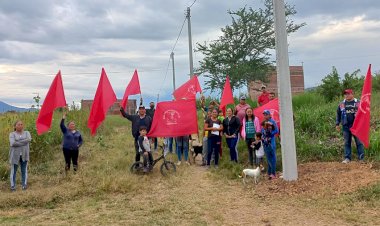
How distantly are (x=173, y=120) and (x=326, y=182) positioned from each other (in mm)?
4126

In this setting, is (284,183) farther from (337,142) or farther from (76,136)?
(76,136)

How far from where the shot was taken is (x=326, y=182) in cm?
845

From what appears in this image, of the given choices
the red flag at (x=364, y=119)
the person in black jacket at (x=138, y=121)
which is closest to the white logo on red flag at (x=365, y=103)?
the red flag at (x=364, y=119)

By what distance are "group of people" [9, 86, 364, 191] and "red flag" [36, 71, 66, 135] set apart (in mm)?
308

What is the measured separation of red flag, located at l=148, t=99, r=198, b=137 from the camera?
10742mm

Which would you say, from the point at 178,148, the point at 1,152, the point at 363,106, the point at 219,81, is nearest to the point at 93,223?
the point at 178,148

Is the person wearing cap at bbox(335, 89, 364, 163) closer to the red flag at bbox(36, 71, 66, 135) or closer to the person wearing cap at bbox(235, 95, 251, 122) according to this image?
the person wearing cap at bbox(235, 95, 251, 122)

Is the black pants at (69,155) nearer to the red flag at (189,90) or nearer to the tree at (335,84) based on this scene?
the red flag at (189,90)

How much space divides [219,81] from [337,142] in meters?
14.7

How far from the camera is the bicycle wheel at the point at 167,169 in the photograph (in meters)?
10.2

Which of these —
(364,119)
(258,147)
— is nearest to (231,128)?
(258,147)

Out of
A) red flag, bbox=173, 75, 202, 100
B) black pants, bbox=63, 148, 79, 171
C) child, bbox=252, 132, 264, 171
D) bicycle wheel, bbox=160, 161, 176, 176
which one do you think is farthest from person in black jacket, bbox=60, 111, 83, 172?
red flag, bbox=173, 75, 202, 100

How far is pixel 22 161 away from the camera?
972 cm

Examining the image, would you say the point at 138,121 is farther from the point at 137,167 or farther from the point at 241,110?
the point at 241,110
